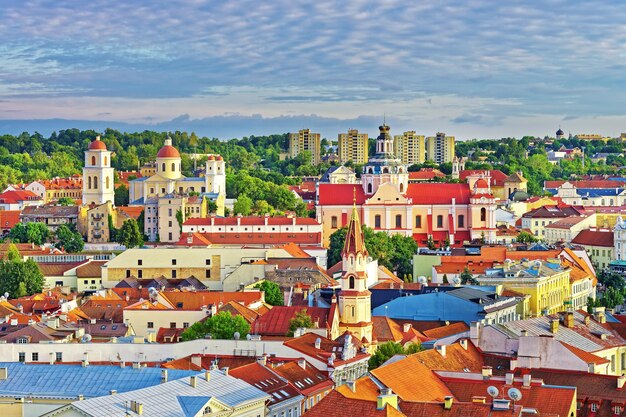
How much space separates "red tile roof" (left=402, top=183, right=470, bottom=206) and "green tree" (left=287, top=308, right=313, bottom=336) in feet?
175

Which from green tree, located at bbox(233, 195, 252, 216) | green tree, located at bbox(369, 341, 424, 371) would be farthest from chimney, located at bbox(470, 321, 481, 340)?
green tree, located at bbox(233, 195, 252, 216)

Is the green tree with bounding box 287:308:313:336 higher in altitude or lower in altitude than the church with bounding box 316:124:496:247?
lower

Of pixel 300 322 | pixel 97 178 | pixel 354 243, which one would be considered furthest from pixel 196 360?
pixel 97 178

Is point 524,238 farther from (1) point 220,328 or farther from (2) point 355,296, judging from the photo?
(1) point 220,328

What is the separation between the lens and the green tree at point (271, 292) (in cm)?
6669

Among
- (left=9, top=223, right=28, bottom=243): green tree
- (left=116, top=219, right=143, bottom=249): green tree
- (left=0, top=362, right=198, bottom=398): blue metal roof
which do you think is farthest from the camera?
(left=9, top=223, right=28, bottom=243): green tree

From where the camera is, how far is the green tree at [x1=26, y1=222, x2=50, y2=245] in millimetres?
105275

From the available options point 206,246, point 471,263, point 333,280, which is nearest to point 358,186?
point 206,246

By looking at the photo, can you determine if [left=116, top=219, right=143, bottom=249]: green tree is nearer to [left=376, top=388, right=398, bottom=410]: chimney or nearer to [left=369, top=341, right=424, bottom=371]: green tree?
[left=369, top=341, right=424, bottom=371]: green tree

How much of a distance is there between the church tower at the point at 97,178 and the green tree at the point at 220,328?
215ft

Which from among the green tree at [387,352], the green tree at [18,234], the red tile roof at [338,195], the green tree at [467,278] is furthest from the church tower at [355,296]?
the green tree at [18,234]

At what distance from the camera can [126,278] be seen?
8031cm

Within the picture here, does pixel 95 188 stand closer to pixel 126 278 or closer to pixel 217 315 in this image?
pixel 126 278

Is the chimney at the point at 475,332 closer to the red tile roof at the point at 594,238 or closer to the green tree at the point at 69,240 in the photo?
the red tile roof at the point at 594,238
